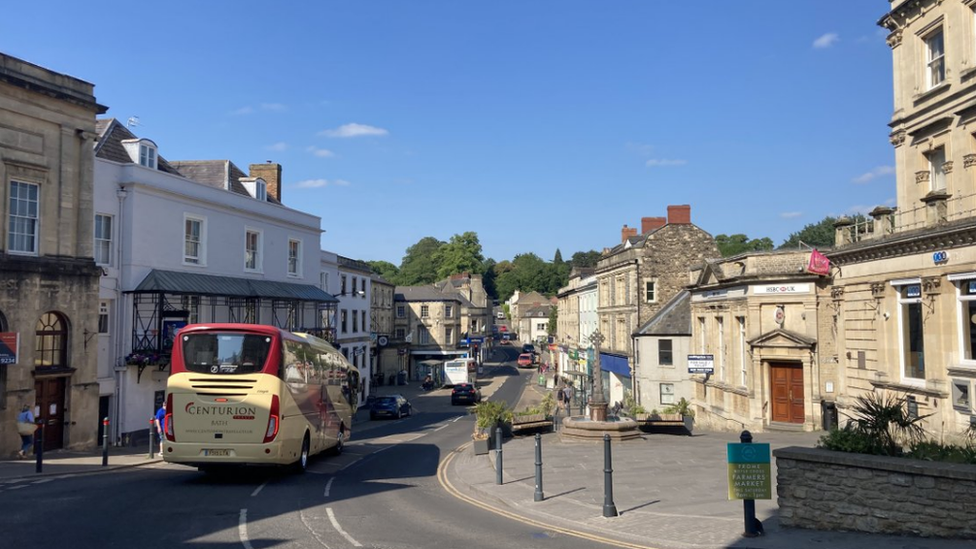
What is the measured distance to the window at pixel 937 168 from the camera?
22062 millimetres

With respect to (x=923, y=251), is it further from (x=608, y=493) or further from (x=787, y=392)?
(x=608, y=493)

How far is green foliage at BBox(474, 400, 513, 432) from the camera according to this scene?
931 inches

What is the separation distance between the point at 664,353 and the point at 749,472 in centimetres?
3040

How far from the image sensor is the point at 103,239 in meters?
25.7

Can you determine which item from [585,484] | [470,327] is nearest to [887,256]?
[585,484]

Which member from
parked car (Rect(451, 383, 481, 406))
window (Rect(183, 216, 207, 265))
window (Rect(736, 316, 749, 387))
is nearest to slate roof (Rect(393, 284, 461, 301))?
parked car (Rect(451, 383, 481, 406))

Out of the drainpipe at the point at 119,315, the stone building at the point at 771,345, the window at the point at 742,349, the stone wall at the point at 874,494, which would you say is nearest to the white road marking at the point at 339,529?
the stone wall at the point at 874,494

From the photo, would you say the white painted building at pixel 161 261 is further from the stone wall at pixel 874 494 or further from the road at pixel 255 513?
the stone wall at pixel 874 494

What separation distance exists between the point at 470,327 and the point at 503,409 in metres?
71.8

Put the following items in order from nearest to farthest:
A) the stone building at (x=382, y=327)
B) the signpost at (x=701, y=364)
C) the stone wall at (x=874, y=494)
Answer: the stone wall at (x=874, y=494) → the signpost at (x=701, y=364) → the stone building at (x=382, y=327)

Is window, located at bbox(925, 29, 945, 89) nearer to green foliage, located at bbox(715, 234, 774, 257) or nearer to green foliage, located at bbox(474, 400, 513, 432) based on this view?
green foliage, located at bbox(474, 400, 513, 432)

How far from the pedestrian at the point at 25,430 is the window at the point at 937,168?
1093 inches

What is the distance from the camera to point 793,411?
1107 inches

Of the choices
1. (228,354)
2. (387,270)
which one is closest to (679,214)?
(228,354)
